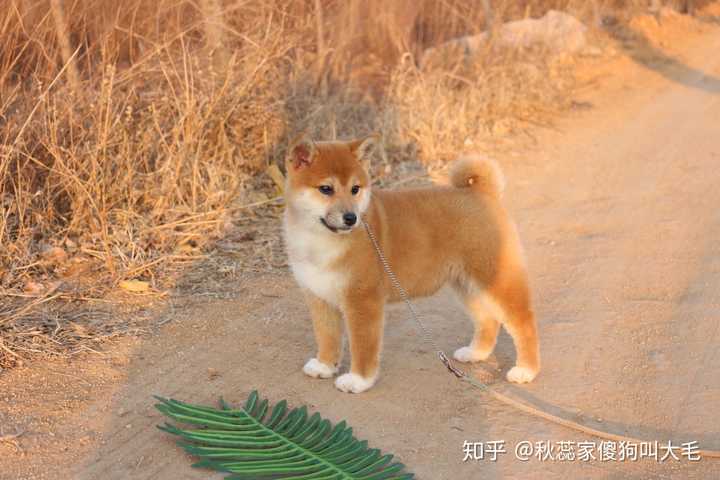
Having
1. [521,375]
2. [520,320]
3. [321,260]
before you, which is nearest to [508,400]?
[521,375]

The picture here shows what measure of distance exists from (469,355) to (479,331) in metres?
0.16

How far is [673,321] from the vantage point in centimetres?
526

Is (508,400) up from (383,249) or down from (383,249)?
down

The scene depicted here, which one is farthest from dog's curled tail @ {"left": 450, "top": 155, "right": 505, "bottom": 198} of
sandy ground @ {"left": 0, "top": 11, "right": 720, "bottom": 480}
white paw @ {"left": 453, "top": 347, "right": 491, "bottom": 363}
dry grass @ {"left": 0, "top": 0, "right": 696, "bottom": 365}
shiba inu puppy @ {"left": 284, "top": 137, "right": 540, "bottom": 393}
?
dry grass @ {"left": 0, "top": 0, "right": 696, "bottom": 365}

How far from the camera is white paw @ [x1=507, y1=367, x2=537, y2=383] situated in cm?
462

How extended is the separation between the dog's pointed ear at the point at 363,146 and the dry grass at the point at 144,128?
184cm

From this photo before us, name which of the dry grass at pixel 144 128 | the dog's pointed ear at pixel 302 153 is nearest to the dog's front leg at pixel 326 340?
the dog's pointed ear at pixel 302 153

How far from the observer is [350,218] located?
411 centimetres

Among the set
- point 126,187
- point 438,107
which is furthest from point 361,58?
point 126,187

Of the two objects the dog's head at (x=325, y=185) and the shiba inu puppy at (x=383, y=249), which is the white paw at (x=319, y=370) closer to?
the shiba inu puppy at (x=383, y=249)

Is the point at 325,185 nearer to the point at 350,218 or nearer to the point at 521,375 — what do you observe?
the point at 350,218

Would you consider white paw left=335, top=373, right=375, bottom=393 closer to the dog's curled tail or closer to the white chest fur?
the white chest fur

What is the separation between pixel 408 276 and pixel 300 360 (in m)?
0.84

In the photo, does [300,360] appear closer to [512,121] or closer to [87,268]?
[87,268]
